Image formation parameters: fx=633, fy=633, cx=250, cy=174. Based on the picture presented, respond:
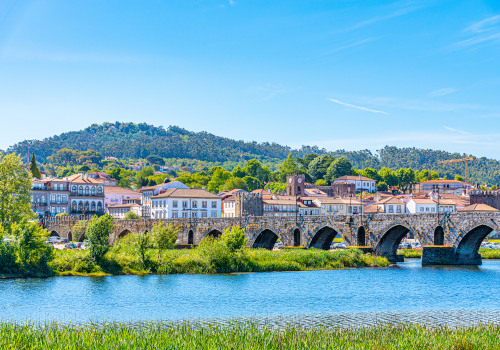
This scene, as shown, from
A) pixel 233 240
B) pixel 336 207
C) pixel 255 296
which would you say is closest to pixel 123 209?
pixel 336 207

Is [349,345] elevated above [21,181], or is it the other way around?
[21,181]

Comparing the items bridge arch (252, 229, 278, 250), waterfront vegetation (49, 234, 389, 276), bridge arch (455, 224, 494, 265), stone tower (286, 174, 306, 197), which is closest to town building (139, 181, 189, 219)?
stone tower (286, 174, 306, 197)

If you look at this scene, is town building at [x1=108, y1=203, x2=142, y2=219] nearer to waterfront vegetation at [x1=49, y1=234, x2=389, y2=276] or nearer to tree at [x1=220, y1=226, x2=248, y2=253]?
waterfront vegetation at [x1=49, y1=234, x2=389, y2=276]

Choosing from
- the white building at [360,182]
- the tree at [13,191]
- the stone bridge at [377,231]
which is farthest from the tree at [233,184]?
the tree at [13,191]

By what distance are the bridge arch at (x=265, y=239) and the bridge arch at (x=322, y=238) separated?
7138 millimetres

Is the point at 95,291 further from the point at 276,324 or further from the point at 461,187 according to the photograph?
the point at 461,187

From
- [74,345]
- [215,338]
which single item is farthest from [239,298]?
[74,345]

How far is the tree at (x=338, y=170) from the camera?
192250mm

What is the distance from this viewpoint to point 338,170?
19225cm

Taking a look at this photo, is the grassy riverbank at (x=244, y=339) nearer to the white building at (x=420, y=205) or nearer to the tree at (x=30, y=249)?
the tree at (x=30, y=249)

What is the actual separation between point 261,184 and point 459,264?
127204mm

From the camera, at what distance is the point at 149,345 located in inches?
944

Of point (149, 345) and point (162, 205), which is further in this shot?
point (162, 205)

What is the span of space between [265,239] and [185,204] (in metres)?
27.3
